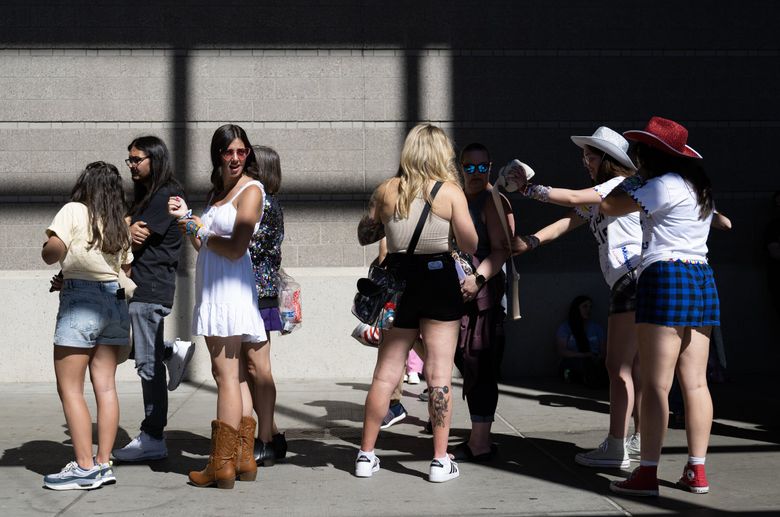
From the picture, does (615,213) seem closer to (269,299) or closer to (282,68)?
(269,299)

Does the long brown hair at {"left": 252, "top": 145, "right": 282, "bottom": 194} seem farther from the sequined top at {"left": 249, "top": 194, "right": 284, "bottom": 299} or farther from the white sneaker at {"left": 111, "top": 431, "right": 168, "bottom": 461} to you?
the white sneaker at {"left": 111, "top": 431, "right": 168, "bottom": 461}

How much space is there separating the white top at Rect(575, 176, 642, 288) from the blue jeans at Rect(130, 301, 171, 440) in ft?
8.09

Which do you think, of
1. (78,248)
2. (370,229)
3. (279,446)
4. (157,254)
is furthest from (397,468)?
(78,248)

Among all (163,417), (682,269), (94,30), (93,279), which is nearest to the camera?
(682,269)

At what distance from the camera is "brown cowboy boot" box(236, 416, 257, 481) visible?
5176 millimetres

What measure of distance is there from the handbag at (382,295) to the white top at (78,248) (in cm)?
131

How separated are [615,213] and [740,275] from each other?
4.94 metres

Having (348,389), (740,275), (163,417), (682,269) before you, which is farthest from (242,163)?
(740,275)

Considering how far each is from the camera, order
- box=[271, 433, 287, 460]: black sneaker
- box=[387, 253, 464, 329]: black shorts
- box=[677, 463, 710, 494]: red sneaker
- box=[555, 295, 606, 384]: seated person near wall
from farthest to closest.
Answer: box=[555, 295, 606, 384]: seated person near wall
box=[271, 433, 287, 460]: black sneaker
box=[387, 253, 464, 329]: black shorts
box=[677, 463, 710, 494]: red sneaker

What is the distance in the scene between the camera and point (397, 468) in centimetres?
557

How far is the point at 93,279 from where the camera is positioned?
5102mm

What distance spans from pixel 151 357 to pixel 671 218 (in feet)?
9.56

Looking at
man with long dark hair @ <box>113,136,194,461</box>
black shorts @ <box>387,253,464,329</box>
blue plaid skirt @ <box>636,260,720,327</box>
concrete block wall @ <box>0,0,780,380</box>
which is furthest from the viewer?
concrete block wall @ <box>0,0,780,380</box>

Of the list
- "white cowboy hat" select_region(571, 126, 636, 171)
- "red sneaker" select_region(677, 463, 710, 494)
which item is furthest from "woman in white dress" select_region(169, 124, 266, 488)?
"red sneaker" select_region(677, 463, 710, 494)
